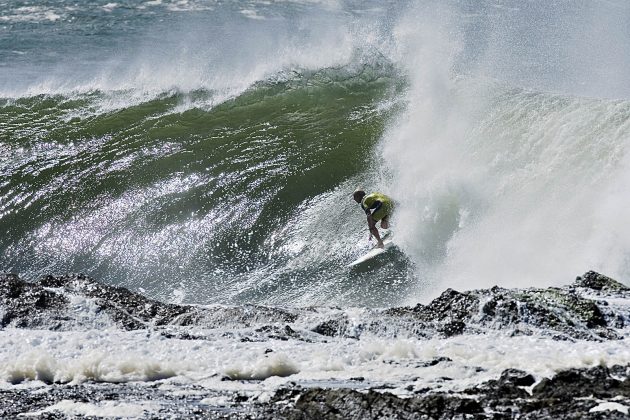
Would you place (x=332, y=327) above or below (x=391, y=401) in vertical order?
above

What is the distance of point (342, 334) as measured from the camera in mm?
9250

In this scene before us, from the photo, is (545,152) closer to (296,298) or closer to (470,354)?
(296,298)

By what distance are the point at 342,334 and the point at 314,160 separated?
7.83 metres

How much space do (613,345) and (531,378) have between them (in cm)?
126

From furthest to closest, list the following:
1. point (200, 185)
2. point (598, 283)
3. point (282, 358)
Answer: point (200, 185)
point (598, 283)
point (282, 358)

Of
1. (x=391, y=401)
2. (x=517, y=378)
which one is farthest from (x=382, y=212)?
(x=391, y=401)

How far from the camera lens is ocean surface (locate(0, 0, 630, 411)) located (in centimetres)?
914

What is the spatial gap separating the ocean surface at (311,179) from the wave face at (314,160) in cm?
5

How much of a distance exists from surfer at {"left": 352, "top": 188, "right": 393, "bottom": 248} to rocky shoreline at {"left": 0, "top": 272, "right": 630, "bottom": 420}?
3.66 metres

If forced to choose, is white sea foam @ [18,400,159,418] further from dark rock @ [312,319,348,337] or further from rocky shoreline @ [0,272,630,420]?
dark rock @ [312,319,348,337]

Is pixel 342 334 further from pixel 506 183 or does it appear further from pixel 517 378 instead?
pixel 506 183

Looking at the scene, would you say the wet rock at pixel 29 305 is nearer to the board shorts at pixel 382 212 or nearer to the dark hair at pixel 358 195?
the board shorts at pixel 382 212

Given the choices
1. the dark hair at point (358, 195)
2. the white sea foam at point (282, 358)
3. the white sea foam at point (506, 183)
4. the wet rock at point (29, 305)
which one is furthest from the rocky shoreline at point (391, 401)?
the dark hair at point (358, 195)

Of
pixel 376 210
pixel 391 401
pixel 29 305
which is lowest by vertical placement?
pixel 391 401
